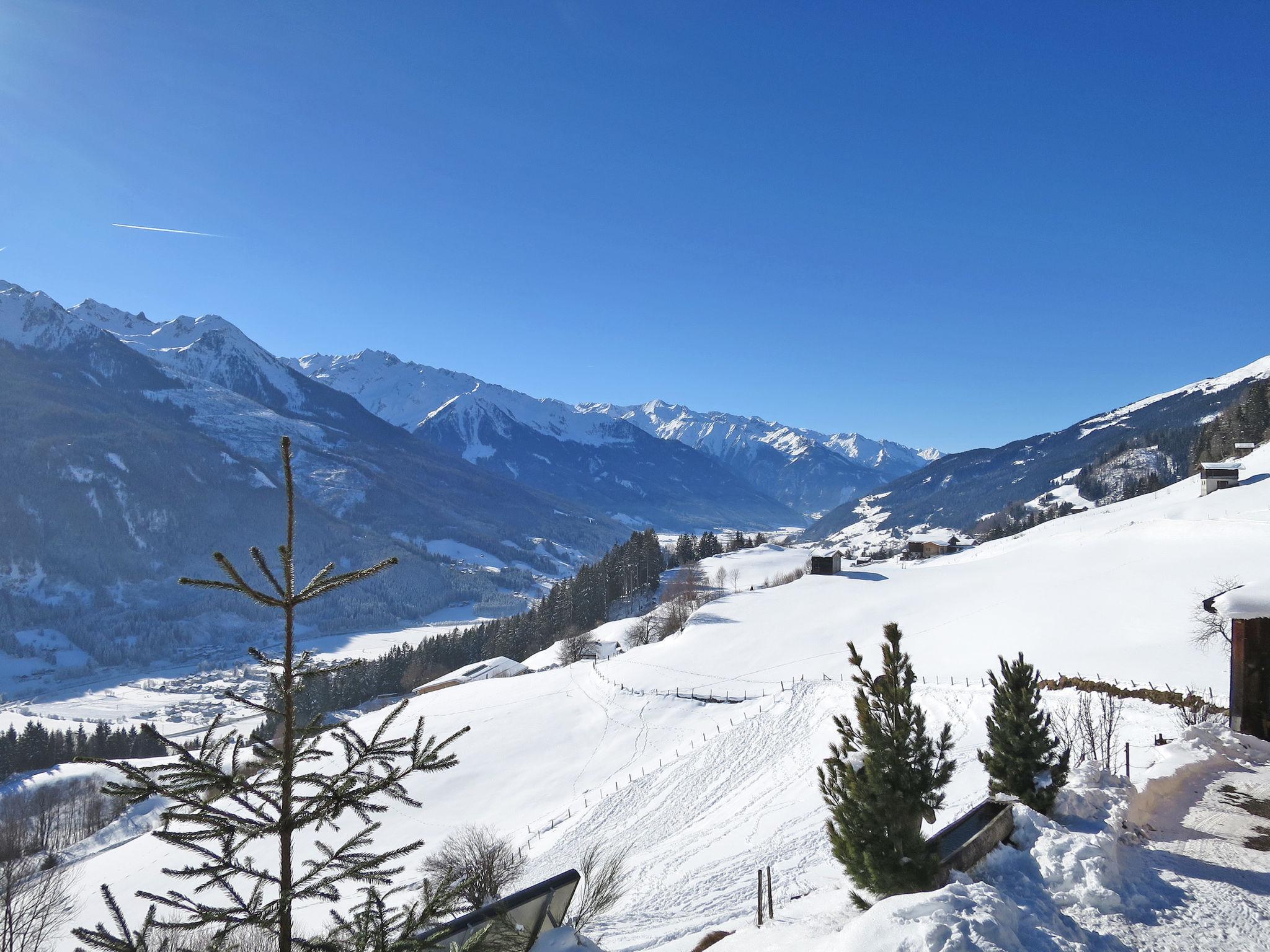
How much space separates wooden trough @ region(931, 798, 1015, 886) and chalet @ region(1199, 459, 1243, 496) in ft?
261

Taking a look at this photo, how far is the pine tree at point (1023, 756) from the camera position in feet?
37.9

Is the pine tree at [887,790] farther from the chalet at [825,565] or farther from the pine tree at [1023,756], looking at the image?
the chalet at [825,565]

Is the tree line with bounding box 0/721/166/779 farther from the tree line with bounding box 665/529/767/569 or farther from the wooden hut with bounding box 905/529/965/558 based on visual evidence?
the wooden hut with bounding box 905/529/965/558

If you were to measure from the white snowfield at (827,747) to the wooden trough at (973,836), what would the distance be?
0.25 m

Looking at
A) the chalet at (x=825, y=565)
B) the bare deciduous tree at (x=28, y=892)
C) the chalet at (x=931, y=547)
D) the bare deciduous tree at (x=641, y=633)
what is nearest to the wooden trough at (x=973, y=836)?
the bare deciduous tree at (x=28, y=892)

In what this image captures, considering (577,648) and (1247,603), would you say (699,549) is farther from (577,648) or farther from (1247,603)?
(1247,603)

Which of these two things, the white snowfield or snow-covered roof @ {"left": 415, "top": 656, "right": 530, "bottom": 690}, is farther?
snow-covered roof @ {"left": 415, "top": 656, "right": 530, "bottom": 690}

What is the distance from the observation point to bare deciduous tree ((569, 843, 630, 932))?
1853 cm

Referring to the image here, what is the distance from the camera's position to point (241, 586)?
5.13 metres

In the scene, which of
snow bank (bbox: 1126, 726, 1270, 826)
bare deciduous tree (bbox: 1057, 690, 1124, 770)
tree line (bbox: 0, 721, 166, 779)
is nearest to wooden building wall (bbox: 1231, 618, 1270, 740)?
snow bank (bbox: 1126, 726, 1270, 826)

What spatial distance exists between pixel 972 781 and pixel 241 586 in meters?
26.4

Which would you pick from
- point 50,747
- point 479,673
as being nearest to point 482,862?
point 479,673

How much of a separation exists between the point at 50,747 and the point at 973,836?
386ft

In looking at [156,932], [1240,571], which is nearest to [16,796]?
[156,932]
